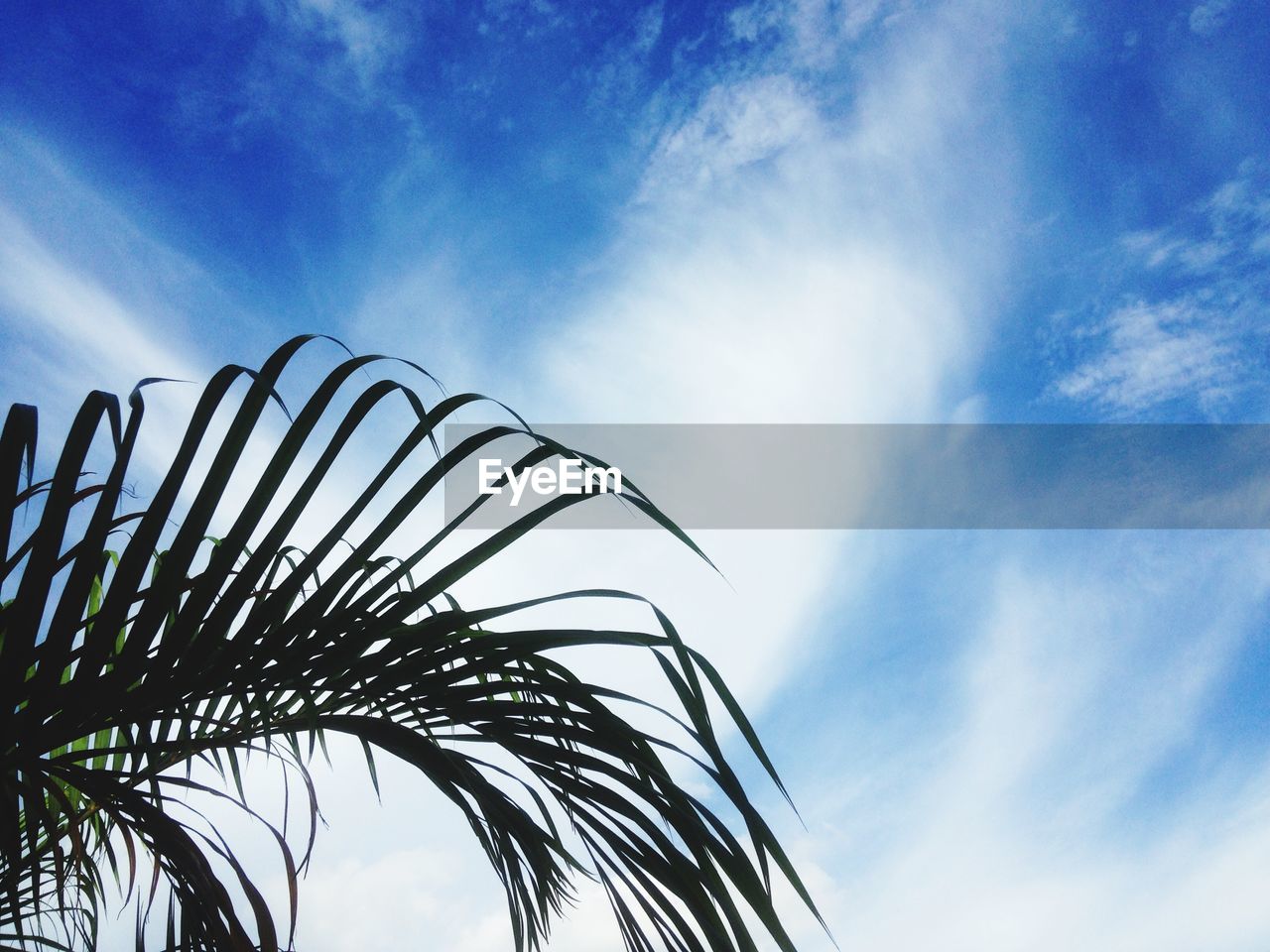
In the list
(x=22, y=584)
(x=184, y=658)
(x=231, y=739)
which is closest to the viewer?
(x=22, y=584)

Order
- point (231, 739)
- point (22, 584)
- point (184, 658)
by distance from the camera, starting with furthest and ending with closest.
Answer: point (231, 739)
point (184, 658)
point (22, 584)

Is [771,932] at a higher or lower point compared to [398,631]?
lower

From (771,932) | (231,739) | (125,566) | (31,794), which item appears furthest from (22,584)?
(771,932)

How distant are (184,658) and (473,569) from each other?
1.16 feet

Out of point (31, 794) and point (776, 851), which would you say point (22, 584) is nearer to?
point (31, 794)

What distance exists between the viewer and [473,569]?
3.60 ft

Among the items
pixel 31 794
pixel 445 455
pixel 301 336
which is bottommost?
pixel 31 794

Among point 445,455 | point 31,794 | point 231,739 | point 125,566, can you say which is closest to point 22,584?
point 125,566

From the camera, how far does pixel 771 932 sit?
975mm

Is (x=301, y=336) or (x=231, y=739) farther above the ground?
(x=301, y=336)

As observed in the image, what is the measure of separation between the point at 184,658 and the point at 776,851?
74 centimetres

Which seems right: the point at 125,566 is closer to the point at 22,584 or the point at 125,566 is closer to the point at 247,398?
the point at 22,584

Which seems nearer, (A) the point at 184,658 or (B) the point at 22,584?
(B) the point at 22,584

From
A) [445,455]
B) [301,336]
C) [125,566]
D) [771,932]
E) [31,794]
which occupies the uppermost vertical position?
[301,336]
